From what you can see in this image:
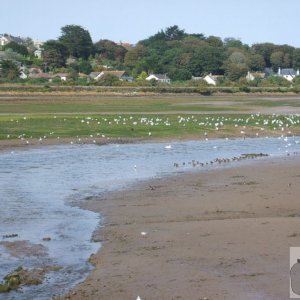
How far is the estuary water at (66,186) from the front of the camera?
12735mm

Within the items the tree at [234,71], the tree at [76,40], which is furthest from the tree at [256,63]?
the tree at [76,40]

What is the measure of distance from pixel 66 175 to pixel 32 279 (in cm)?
1233

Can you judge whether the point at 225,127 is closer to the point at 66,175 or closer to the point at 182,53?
the point at 66,175

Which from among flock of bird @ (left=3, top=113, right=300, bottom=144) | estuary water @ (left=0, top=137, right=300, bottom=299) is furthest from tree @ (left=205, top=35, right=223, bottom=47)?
estuary water @ (left=0, top=137, right=300, bottom=299)

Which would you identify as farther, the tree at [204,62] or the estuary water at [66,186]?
the tree at [204,62]

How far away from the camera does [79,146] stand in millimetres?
32906

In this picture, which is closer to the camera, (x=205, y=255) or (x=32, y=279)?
(x=32, y=279)

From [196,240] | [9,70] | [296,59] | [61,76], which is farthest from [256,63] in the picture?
[196,240]

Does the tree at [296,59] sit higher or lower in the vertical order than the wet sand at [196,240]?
higher

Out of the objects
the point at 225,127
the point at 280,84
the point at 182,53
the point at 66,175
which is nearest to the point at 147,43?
the point at 182,53

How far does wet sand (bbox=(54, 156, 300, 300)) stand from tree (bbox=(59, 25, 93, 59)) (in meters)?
111

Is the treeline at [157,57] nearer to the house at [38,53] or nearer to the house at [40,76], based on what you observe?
the house at [38,53]

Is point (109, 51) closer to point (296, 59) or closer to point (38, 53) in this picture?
point (38, 53)

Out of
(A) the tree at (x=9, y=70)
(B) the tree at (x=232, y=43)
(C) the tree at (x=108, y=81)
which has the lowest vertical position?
(C) the tree at (x=108, y=81)
